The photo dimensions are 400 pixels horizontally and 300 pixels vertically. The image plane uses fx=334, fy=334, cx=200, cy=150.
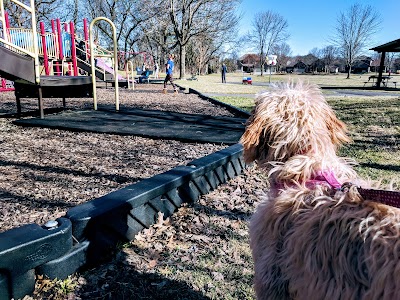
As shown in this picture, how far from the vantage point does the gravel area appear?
11.7 feet

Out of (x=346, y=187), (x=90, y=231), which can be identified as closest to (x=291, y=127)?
(x=346, y=187)

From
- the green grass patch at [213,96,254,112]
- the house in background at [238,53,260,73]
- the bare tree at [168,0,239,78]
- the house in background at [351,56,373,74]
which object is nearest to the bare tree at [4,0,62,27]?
the bare tree at [168,0,239,78]

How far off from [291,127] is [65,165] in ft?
12.9

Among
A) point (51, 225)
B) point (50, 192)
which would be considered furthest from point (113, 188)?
point (51, 225)

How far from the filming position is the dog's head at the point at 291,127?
199cm

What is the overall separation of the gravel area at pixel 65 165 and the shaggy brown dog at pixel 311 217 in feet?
7.52

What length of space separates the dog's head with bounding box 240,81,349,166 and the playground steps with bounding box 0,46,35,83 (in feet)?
24.3

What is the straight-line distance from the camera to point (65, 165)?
4.96 metres

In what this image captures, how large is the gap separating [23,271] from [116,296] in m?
0.64

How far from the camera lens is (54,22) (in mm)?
18531

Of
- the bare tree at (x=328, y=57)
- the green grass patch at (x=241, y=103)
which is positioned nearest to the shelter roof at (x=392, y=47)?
the green grass patch at (x=241, y=103)

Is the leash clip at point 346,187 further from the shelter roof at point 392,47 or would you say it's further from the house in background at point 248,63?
the house in background at point 248,63

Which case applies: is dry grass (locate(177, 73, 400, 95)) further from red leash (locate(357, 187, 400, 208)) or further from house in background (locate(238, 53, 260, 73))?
house in background (locate(238, 53, 260, 73))

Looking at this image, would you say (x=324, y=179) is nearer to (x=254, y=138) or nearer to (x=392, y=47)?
(x=254, y=138)
